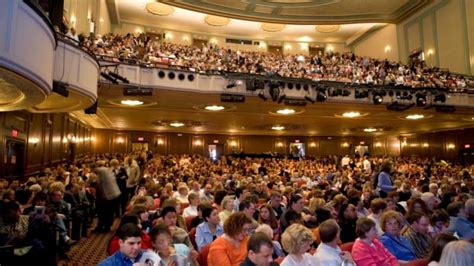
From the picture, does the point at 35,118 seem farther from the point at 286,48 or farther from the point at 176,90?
the point at 286,48

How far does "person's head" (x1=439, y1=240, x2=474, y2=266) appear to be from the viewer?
2291 millimetres

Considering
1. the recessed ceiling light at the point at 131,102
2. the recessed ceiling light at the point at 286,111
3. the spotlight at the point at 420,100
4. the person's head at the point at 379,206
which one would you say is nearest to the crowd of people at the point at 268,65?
the spotlight at the point at 420,100

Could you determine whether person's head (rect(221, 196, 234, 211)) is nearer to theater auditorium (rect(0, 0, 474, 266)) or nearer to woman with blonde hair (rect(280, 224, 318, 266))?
theater auditorium (rect(0, 0, 474, 266))

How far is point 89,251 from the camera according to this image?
617 centimetres

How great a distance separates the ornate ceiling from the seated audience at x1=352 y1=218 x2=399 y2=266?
60.0 feet

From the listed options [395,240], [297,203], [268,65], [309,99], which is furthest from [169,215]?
[268,65]

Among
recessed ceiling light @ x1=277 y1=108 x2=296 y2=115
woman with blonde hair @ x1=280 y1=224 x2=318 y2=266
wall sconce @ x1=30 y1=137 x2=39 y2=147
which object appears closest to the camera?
→ woman with blonde hair @ x1=280 y1=224 x2=318 y2=266

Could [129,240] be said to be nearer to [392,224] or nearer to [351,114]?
[392,224]

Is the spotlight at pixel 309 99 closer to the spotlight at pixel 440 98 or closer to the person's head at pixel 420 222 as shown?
the spotlight at pixel 440 98

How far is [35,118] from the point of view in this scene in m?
9.26

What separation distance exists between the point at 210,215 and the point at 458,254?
2520mm

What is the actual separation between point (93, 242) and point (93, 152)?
51.3 ft

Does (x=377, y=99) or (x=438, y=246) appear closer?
(x=438, y=246)

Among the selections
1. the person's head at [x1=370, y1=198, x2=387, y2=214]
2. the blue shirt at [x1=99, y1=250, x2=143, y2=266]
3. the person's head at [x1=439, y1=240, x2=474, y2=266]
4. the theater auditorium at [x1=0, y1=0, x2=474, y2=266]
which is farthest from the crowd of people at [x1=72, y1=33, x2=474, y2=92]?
the person's head at [x1=439, y1=240, x2=474, y2=266]
